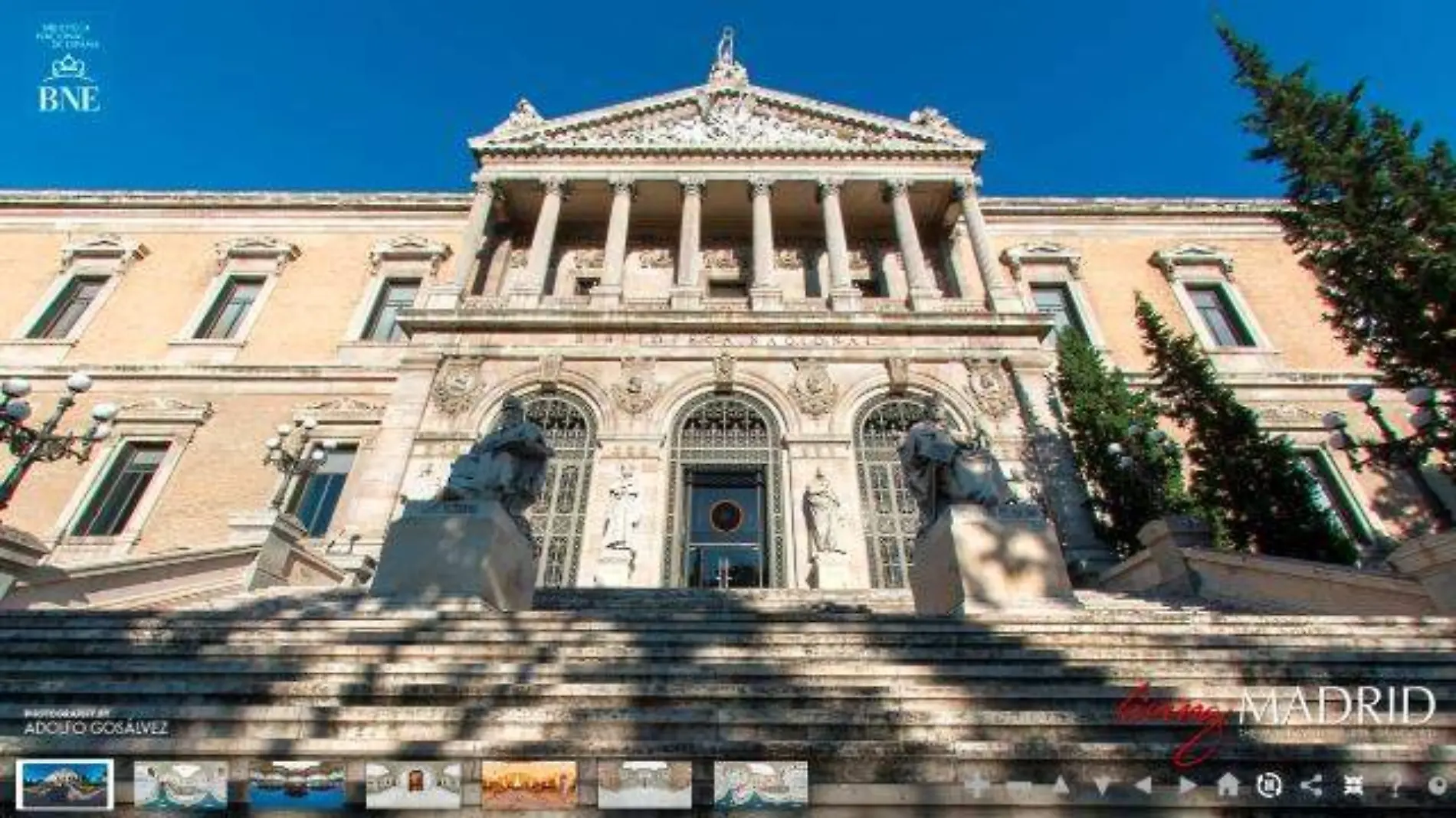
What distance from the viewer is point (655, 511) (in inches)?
504

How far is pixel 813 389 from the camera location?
1428cm

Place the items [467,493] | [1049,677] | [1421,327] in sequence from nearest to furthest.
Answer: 1. [1049,677]
2. [467,493]
3. [1421,327]

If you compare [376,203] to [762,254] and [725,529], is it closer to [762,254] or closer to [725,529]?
[762,254]

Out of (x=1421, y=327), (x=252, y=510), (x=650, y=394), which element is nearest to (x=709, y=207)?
(x=650, y=394)

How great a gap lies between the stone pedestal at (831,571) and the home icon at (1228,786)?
826 centimetres

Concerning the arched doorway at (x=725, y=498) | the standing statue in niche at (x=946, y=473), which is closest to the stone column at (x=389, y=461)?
the arched doorway at (x=725, y=498)

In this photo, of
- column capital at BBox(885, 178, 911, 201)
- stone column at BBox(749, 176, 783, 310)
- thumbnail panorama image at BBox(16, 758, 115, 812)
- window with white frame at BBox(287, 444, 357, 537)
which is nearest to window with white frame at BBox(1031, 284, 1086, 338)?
column capital at BBox(885, 178, 911, 201)

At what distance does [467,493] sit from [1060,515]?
10488 millimetres

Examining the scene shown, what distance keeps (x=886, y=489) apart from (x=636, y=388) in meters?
5.31

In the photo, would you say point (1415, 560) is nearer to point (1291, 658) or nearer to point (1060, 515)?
point (1291, 658)

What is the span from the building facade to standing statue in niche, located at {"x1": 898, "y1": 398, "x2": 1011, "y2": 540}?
4.59m

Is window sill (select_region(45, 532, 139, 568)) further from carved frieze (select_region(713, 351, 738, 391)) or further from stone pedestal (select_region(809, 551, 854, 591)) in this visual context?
stone pedestal (select_region(809, 551, 854, 591))

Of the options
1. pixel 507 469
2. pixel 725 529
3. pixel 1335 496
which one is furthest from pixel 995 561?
pixel 1335 496

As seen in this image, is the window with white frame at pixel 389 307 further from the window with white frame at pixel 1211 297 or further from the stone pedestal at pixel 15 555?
the window with white frame at pixel 1211 297
